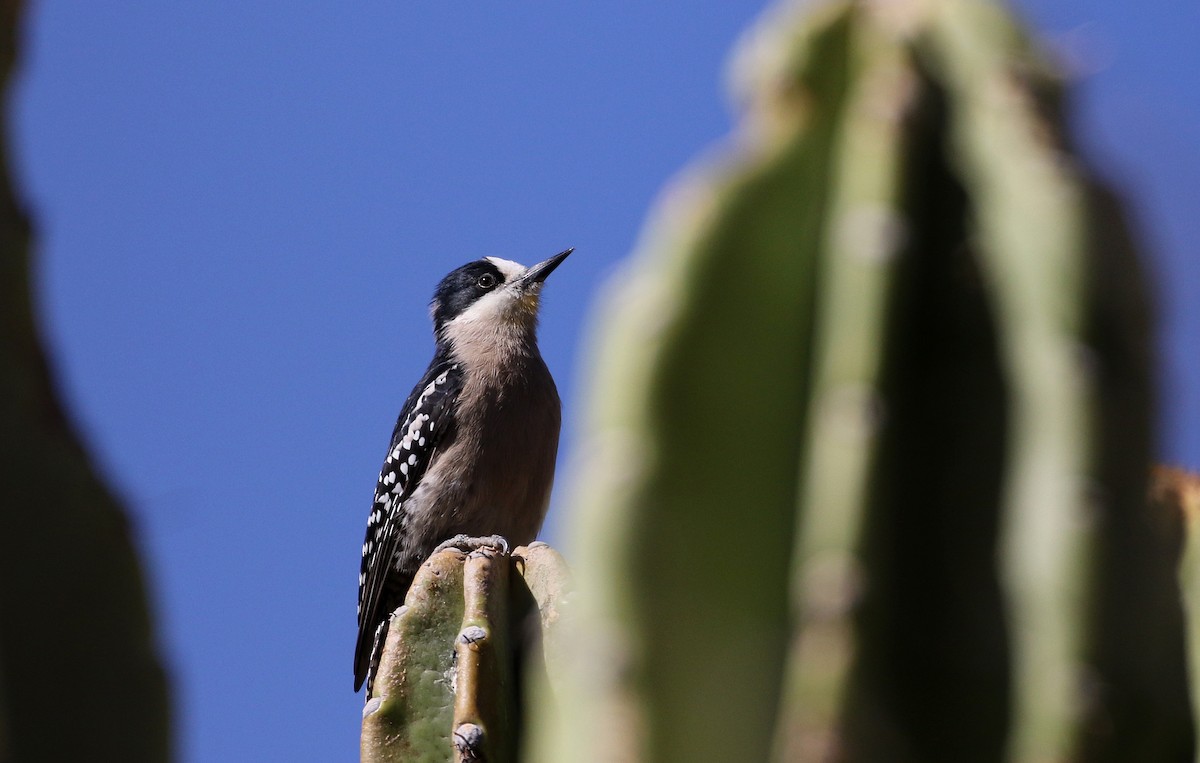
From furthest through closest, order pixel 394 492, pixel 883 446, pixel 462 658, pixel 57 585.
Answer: pixel 394 492, pixel 462 658, pixel 57 585, pixel 883 446

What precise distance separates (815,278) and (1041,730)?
617 mm

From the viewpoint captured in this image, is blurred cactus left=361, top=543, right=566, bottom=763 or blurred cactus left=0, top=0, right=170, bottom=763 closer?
blurred cactus left=0, top=0, right=170, bottom=763

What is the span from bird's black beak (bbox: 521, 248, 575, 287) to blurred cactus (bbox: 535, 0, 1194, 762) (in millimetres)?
6736

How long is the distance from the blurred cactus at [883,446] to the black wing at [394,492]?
5.63 metres

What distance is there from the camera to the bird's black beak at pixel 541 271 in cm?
852

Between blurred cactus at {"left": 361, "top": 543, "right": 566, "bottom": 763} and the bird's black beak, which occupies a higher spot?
the bird's black beak

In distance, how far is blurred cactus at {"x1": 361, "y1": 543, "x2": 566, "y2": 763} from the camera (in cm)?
356

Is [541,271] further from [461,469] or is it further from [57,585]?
[57,585]

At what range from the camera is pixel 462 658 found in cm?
362

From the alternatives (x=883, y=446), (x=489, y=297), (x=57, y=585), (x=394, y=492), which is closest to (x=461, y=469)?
(x=394, y=492)

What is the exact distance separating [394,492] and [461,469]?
0.51 metres

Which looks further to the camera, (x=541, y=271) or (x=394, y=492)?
(x=541, y=271)

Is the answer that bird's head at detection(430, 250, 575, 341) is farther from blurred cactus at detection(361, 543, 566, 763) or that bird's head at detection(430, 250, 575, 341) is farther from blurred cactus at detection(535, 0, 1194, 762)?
blurred cactus at detection(535, 0, 1194, 762)

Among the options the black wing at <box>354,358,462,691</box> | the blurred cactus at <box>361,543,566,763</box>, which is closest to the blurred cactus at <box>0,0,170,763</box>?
the blurred cactus at <box>361,543,566,763</box>
